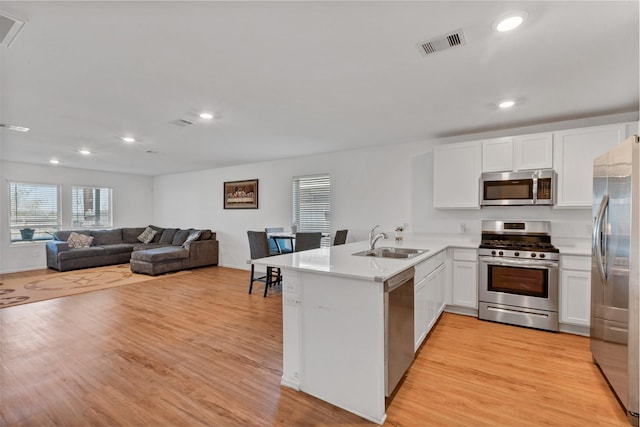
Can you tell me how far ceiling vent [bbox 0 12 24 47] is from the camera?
1735mm

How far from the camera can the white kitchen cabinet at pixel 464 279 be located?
3686 mm

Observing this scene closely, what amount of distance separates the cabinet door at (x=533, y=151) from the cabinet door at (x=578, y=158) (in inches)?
2.6

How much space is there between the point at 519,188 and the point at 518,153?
43 centimetres

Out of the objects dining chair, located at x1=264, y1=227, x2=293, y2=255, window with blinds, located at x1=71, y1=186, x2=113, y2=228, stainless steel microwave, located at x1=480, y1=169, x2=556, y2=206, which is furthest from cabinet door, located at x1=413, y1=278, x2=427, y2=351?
window with blinds, located at x1=71, y1=186, x2=113, y2=228

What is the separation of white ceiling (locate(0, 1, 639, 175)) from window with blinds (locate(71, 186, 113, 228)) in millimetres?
4400

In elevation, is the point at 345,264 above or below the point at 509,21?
below

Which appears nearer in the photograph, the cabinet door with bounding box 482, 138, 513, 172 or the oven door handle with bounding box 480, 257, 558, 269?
the oven door handle with bounding box 480, 257, 558, 269

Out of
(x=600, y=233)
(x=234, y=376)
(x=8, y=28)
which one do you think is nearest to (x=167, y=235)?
(x=234, y=376)

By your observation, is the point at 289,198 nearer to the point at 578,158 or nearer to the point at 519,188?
the point at 519,188

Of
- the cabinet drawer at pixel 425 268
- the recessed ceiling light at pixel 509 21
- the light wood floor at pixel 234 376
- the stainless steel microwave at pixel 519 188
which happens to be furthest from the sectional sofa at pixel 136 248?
the recessed ceiling light at pixel 509 21

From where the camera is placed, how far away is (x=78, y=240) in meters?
7.05

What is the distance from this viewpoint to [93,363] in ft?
8.66

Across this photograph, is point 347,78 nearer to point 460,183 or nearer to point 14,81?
point 460,183

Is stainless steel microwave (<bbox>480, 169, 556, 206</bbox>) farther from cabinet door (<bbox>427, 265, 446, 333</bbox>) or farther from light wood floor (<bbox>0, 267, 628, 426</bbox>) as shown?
light wood floor (<bbox>0, 267, 628, 426</bbox>)
